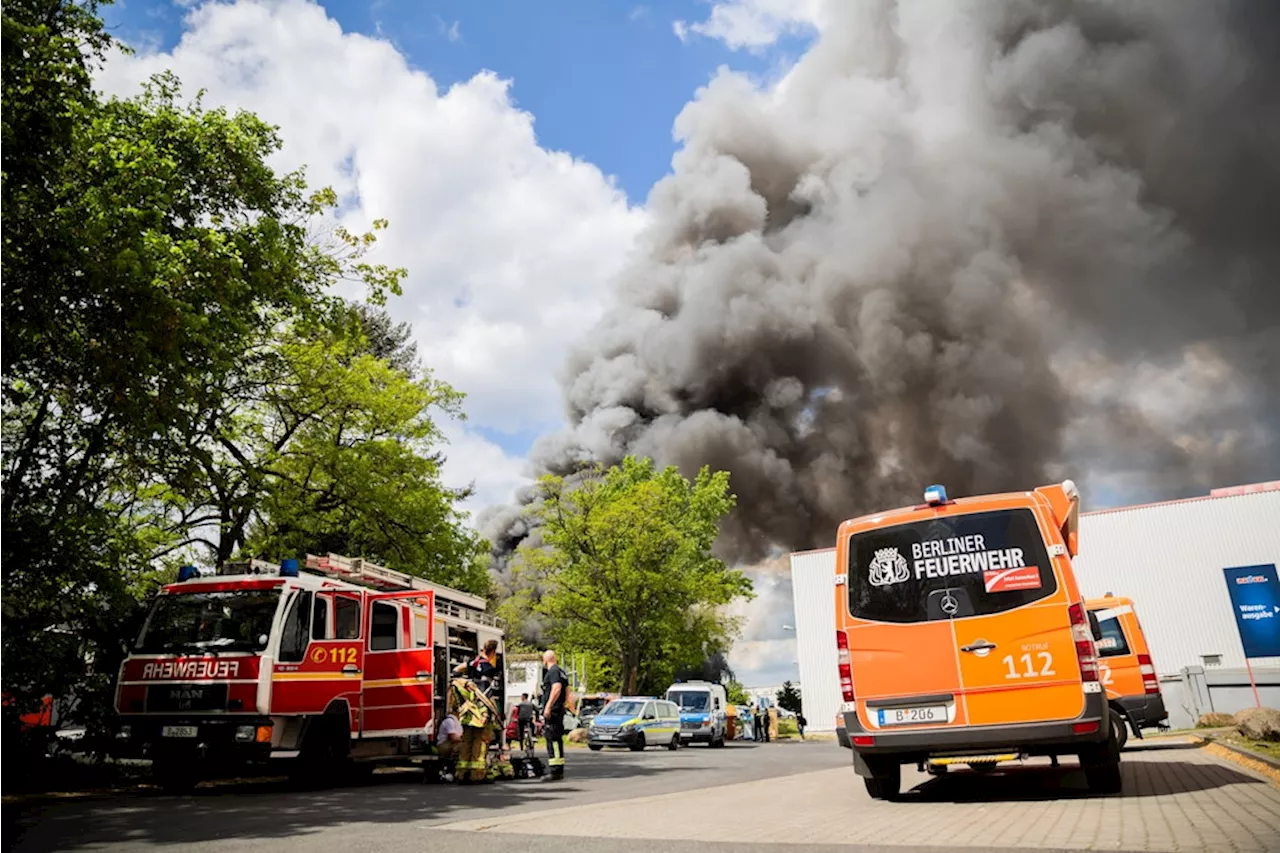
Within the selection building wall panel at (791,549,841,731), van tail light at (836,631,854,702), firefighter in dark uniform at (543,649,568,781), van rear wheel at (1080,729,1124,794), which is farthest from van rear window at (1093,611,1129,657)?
building wall panel at (791,549,841,731)

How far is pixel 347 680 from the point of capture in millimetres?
10875

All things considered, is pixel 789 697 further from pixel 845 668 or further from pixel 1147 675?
pixel 845 668

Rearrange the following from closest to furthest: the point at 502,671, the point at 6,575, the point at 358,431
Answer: the point at 6,575 → the point at 502,671 → the point at 358,431

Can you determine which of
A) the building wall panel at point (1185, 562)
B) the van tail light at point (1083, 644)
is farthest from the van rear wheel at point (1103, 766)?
the building wall panel at point (1185, 562)

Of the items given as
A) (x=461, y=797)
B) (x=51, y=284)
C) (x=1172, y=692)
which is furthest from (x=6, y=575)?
(x=1172, y=692)

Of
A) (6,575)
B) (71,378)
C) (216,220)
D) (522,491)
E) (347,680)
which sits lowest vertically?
(347,680)

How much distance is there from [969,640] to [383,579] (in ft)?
28.7

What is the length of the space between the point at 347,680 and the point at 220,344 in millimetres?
4935

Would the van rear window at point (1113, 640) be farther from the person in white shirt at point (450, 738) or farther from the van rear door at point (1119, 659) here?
the person in white shirt at point (450, 738)

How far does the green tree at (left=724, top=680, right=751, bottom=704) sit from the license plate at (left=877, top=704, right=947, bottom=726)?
2078 inches

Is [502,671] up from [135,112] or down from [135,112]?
down

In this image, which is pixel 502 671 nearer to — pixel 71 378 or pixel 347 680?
pixel 347 680

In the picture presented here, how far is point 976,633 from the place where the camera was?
6562 mm

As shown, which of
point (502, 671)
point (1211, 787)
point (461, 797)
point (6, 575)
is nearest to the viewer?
point (1211, 787)
